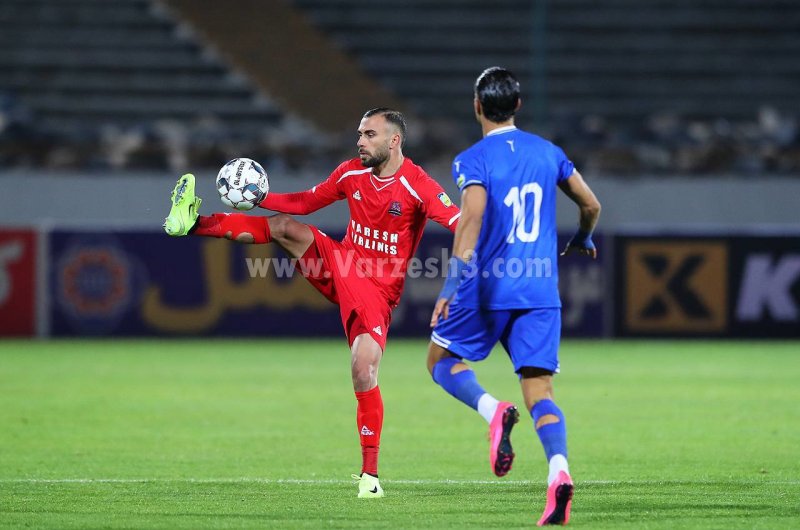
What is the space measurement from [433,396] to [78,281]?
27.7 ft

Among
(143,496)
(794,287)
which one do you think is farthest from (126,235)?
(143,496)

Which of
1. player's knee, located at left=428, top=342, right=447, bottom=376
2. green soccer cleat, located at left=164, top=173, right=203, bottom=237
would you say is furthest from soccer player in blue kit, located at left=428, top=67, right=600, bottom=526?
green soccer cleat, located at left=164, top=173, right=203, bottom=237

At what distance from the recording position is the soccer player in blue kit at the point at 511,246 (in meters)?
6.48

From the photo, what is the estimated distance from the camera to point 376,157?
7602mm

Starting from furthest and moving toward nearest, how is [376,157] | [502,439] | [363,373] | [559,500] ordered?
1. [376,157]
2. [363,373]
3. [502,439]
4. [559,500]

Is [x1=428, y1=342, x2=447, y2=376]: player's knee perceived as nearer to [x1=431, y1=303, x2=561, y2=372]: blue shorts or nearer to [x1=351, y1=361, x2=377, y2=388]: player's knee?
[x1=431, y1=303, x2=561, y2=372]: blue shorts

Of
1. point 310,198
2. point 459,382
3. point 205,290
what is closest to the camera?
point 459,382

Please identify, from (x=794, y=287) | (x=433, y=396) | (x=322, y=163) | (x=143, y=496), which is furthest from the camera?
(x=322, y=163)

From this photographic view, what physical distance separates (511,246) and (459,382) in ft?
2.44

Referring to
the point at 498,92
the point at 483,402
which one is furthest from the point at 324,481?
the point at 498,92

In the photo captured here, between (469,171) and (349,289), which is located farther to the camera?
(349,289)

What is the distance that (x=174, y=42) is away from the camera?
85.4ft

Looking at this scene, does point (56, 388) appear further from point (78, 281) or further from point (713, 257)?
point (713, 257)

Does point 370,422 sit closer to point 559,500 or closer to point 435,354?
point 435,354
